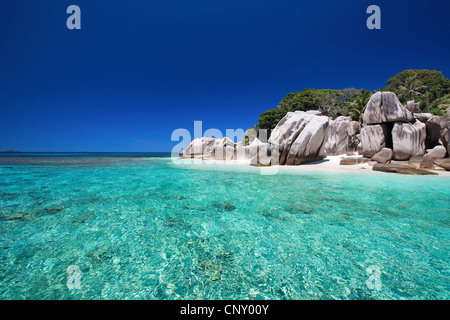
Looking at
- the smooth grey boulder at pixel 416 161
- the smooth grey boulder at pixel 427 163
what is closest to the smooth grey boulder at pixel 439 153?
the smooth grey boulder at pixel 416 161

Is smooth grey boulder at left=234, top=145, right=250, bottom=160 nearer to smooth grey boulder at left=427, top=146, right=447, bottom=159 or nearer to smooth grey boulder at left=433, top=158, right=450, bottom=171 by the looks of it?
smooth grey boulder at left=427, top=146, right=447, bottom=159

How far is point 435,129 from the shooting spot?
1725cm

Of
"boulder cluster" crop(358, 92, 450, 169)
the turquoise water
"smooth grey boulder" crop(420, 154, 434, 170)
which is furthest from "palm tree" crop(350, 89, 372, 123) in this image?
the turquoise water

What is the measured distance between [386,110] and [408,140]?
358 centimetres

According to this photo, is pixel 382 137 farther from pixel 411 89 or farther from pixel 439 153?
pixel 411 89

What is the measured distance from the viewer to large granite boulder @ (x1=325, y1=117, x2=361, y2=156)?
84.8 ft

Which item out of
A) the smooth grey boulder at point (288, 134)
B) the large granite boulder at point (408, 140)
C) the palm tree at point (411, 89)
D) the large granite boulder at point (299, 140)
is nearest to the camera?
the large granite boulder at point (408, 140)

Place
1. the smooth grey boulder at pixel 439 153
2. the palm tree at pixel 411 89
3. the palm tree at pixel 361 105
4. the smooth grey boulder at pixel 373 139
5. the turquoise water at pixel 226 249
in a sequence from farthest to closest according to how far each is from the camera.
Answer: the palm tree at pixel 411 89, the palm tree at pixel 361 105, the smooth grey boulder at pixel 373 139, the smooth grey boulder at pixel 439 153, the turquoise water at pixel 226 249

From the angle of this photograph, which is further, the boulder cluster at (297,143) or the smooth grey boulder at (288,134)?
the smooth grey boulder at (288,134)

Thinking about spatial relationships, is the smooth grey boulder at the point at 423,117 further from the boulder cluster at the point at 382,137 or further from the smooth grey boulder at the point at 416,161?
the smooth grey boulder at the point at 416,161

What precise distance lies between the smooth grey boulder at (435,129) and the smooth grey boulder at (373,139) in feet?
11.2

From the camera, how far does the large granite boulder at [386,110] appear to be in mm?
17812
